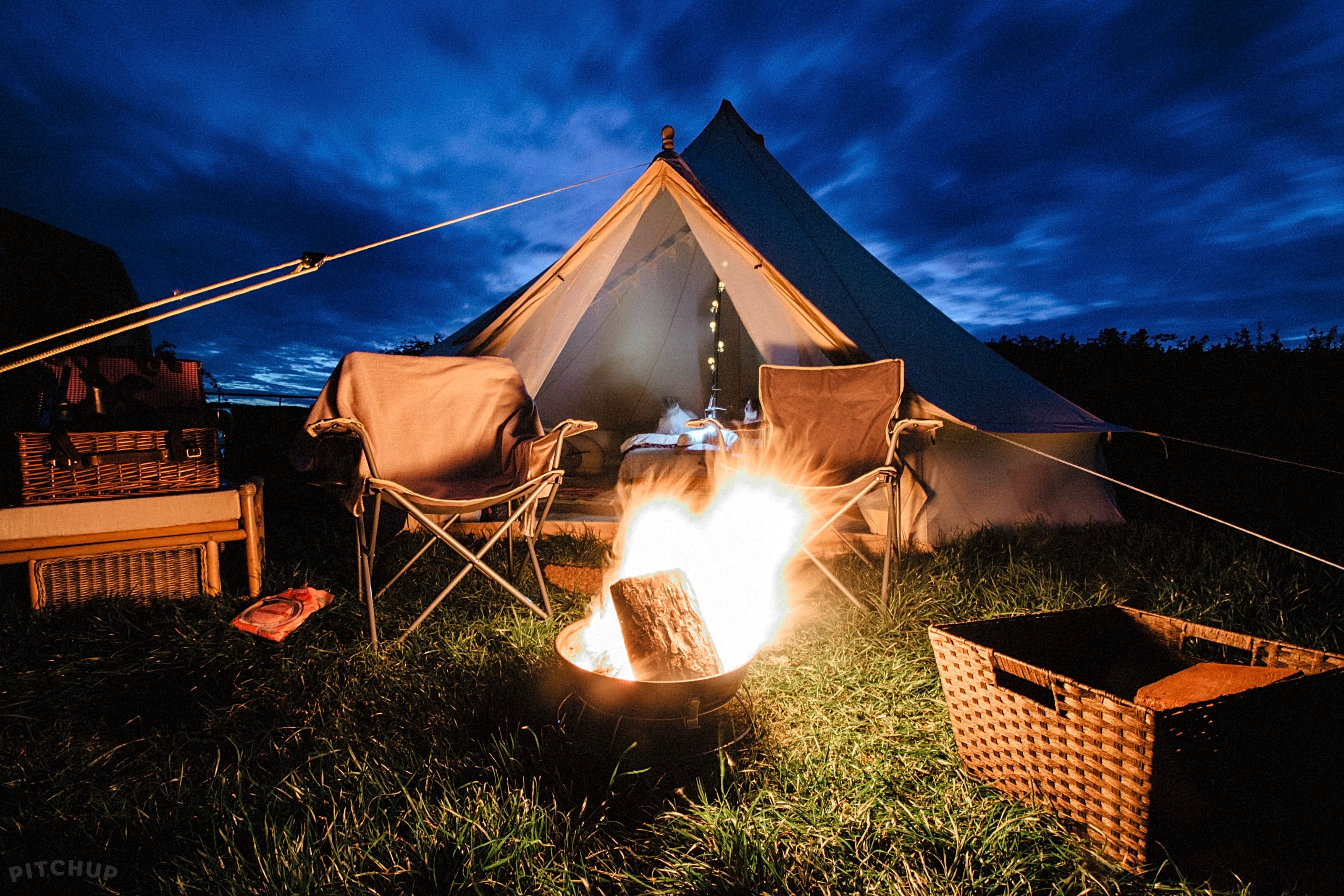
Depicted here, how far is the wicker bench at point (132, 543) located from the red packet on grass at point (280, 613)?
30cm

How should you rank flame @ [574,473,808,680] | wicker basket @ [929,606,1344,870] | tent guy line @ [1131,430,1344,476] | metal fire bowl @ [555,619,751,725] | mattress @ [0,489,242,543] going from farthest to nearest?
1. tent guy line @ [1131,430,1344,476]
2. mattress @ [0,489,242,543]
3. flame @ [574,473,808,680]
4. metal fire bowl @ [555,619,751,725]
5. wicker basket @ [929,606,1344,870]

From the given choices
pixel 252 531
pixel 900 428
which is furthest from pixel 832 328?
pixel 252 531

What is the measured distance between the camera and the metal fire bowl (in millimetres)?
1063

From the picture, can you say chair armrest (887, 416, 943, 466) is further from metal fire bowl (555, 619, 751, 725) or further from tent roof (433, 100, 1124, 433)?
metal fire bowl (555, 619, 751, 725)

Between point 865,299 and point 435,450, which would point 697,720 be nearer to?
point 435,450

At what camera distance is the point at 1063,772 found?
97 centimetres

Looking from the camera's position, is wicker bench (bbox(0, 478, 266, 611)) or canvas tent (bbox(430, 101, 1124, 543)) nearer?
wicker bench (bbox(0, 478, 266, 611))

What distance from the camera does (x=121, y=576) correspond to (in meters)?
1.90

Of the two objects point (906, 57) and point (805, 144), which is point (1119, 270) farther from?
point (906, 57)

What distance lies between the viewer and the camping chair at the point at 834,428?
2.14m

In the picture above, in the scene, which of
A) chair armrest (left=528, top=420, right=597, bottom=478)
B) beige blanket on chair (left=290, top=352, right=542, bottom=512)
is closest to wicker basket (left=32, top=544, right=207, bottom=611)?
beige blanket on chair (left=290, top=352, right=542, bottom=512)

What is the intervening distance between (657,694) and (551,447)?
1109 mm

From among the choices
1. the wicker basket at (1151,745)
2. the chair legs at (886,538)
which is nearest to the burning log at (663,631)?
the wicker basket at (1151,745)

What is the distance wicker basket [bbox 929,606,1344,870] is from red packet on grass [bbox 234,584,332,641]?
1858 millimetres
